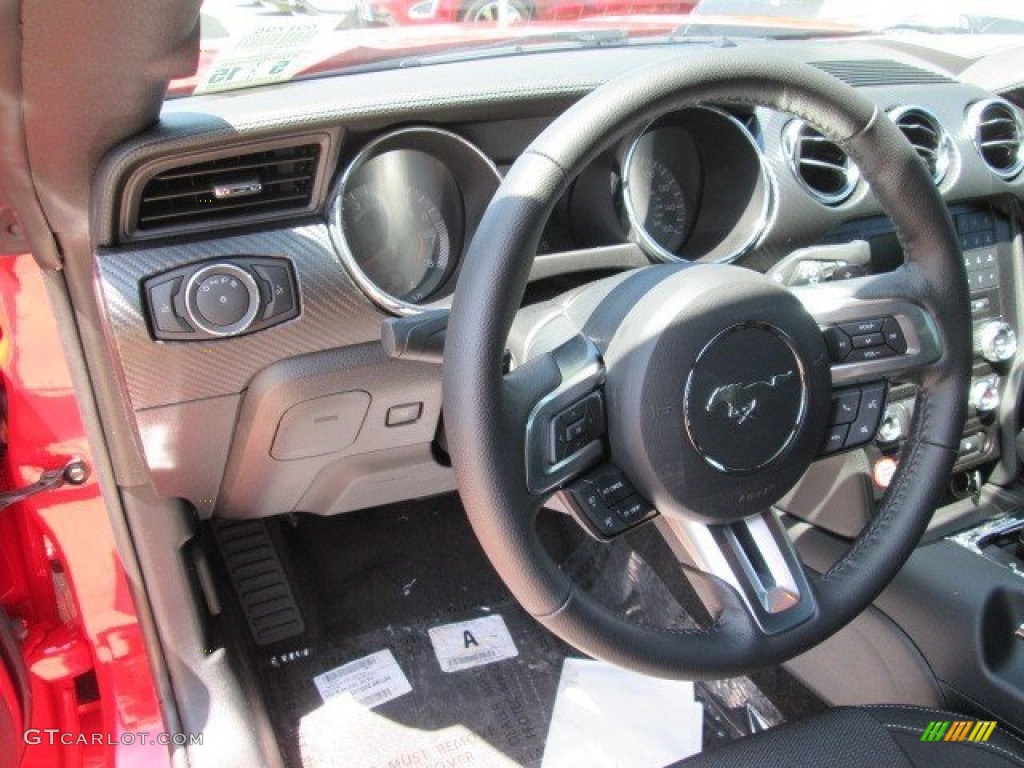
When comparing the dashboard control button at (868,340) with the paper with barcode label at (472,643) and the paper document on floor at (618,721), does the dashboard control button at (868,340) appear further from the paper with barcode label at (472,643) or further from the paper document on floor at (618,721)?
the paper with barcode label at (472,643)

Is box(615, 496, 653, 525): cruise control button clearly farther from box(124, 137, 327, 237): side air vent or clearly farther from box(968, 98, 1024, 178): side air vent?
box(968, 98, 1024, 178): side air vent

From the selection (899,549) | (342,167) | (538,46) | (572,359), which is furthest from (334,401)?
(899,549)

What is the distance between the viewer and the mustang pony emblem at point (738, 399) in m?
1.11

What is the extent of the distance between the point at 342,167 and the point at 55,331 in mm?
518

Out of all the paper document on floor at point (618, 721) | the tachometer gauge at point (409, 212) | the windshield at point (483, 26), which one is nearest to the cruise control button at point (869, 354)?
the tachometer gauge at point (409, 212)

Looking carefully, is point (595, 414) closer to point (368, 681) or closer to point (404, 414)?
point (404, 414)

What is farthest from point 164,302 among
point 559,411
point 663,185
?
point 663,185

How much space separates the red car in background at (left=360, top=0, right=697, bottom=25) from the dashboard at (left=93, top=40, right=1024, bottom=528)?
0.13 meters

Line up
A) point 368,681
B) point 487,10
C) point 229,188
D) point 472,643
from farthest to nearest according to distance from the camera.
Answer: point 472,643, point 368,681, point 487,10, point 229,188

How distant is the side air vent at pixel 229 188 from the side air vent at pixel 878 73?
3.09ft

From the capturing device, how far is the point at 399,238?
1497 mm

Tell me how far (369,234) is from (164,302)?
0.98 ft

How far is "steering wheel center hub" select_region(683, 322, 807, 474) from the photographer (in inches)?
43.4

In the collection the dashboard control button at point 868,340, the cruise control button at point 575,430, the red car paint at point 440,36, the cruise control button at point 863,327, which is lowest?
the cruise control button at point 575,430
